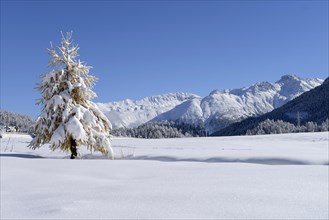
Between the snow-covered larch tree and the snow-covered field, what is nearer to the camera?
the snow-covered field

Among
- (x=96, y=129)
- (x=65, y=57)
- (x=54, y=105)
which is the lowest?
(x=96, y=129)

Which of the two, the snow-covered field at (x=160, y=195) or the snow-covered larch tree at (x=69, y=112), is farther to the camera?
the snow-covered larch tree at (x=69, y=112)

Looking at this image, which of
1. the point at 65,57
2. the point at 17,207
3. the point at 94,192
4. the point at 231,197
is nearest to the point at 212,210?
the point at 231,197

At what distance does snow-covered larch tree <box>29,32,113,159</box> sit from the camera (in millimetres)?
14570

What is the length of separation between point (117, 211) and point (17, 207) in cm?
154

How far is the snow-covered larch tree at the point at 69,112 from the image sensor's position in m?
14.6

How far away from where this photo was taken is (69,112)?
14844mm

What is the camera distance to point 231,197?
15.4ft

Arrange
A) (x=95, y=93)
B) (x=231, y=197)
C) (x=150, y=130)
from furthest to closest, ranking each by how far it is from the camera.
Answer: (x=150, y=130) → (x=95, y=93) → (x=231, y=197)

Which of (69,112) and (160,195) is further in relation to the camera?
(69,112)

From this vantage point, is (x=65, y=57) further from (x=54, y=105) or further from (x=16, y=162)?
(x=16, y=162)

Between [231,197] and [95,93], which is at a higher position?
[95,93]

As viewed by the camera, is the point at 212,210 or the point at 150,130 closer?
the point at 212,210

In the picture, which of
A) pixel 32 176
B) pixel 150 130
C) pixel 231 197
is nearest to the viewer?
pixel 231 197
